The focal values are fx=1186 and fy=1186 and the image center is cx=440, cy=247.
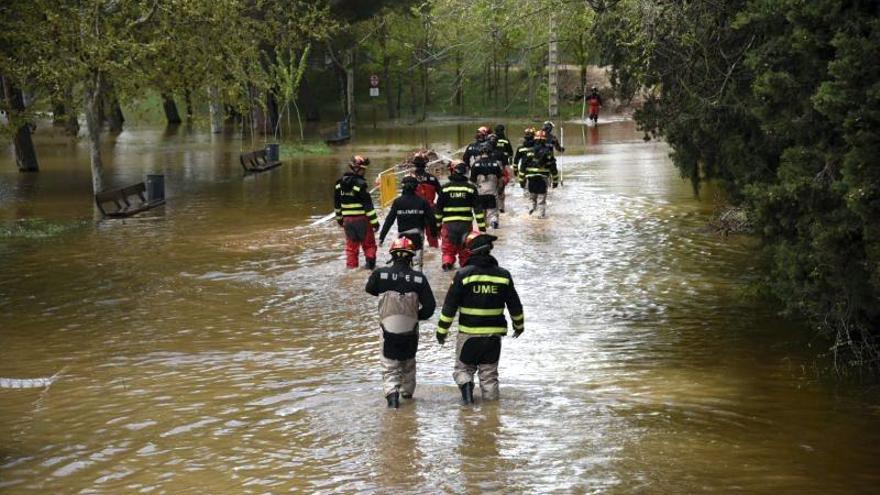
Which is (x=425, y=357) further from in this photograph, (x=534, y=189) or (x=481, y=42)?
(x=534, y=189)

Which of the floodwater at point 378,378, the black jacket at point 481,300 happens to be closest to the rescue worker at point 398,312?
the black jacket at point 481,300

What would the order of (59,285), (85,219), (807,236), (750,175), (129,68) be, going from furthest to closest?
(129,68) < (85,219) < (59,285) < (750,175) < (807,236)

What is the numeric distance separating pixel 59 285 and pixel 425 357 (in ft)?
26.2

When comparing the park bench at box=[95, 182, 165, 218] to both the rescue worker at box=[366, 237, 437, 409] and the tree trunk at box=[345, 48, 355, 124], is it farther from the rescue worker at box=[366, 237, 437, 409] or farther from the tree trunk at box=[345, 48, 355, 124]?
the tree trunk at box=[345, 48, 355, 124]

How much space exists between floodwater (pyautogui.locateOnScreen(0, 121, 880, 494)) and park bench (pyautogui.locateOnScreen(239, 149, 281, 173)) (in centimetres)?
1431

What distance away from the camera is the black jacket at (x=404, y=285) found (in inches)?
464

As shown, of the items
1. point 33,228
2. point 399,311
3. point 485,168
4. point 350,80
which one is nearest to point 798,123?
point 399,311

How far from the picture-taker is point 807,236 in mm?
12891

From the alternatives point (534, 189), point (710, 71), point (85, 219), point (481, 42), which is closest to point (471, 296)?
point (710, 71)

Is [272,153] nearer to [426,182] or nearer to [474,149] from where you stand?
[474,149]

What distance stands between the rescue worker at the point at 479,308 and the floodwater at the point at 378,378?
562 millimetres

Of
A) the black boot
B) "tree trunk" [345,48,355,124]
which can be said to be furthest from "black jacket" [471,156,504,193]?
"tree trunk" [345,48,355,124]

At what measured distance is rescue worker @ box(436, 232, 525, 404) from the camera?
11.7m

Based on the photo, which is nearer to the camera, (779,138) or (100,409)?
(100,409)
